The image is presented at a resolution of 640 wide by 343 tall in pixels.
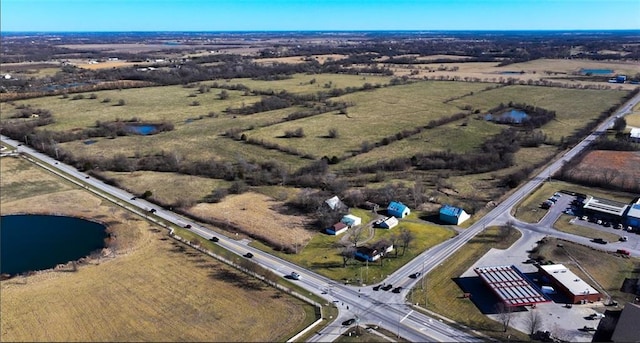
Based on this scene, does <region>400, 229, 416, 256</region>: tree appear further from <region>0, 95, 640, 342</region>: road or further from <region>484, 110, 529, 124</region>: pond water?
<region>484, 110, 529, 124</region>: pond water

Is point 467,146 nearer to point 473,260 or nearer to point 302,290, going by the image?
point 473,260

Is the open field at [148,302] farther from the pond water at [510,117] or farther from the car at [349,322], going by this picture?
the pond water at [510,117]

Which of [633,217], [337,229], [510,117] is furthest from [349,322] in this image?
[510,117]

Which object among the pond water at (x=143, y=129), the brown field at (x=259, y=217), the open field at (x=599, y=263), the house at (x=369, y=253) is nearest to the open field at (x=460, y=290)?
the open field at (x=599, y=263)

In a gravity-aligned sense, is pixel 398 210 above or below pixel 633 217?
above

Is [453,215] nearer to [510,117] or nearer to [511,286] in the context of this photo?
[511,286]

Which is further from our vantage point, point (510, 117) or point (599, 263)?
point (510, 117)
